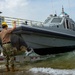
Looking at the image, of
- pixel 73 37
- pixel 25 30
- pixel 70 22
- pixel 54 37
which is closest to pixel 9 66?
pixel 25 30

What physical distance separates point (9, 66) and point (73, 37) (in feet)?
25.0

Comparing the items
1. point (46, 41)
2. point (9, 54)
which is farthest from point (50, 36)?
point (9, 54)

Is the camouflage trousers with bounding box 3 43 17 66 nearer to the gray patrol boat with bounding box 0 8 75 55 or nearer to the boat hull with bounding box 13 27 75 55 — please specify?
the gray patrol boat with bounding box 0 8 75 55

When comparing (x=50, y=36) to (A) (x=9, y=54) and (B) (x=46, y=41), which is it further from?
(A) (x=9, y=54)

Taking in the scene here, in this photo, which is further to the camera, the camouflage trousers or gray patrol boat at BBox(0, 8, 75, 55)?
gray patrol boat at BBox(0, 8, 75, 55)

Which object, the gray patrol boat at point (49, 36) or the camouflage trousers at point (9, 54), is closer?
the camouflage trousers at point (9, 54)

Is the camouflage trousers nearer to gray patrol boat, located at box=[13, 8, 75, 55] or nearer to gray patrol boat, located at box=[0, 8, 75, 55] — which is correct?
gray patrol boat, located at box=[0, 8, 75, 55]

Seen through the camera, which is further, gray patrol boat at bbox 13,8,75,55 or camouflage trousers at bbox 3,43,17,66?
gray patrol boat at bbox 13,8,75,55

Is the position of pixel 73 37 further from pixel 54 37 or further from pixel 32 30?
pixel 32 30

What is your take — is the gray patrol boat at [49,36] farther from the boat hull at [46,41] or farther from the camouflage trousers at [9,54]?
the camouflage trousers at [9,54]

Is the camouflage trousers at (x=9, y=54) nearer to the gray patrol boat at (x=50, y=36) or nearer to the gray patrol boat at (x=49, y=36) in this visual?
the gray patrol boat at (x=49, y=36)

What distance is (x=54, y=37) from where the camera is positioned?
54.9 feet

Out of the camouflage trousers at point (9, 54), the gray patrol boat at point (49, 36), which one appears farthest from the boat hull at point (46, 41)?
the camouflage trousers at point (9, 54)

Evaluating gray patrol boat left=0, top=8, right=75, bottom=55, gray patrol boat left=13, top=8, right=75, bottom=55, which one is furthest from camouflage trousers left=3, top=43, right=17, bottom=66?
gray patrol boat left=13, top=8, right=75, bottom=55
